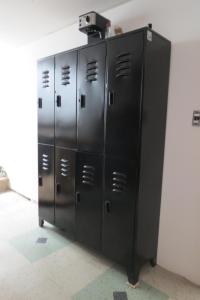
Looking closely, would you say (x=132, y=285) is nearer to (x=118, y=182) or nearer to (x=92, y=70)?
(x=118, y=182)

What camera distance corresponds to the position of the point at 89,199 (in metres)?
2.16

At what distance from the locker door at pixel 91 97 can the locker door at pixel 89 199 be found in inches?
5.6

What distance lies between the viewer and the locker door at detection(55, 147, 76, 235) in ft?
7.66

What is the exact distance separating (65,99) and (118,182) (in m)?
1.07

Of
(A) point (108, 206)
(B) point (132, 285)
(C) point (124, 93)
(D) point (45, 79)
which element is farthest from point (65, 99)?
(B) point (132, 285)

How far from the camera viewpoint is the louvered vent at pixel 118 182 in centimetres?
184

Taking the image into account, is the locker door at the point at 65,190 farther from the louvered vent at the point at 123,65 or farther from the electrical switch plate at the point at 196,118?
the electrical switch plate at the point at 196,118

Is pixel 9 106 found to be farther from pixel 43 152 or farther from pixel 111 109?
pixel 111 109

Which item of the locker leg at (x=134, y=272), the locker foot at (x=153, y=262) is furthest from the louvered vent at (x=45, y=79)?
the locker foot at (x=153, y=262)

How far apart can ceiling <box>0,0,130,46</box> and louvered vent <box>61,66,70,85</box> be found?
2.10 ft

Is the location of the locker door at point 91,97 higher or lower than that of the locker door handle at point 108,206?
higher

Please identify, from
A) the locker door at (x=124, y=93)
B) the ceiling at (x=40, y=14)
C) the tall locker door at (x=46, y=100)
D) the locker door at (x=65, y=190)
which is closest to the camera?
the locker door at (x=124, y=93)

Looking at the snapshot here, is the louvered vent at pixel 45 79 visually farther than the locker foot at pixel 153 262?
Yes

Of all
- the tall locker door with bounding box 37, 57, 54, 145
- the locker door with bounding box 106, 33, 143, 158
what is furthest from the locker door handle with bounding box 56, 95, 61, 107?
the locker door with bounding box 106, 33, 143, 158
